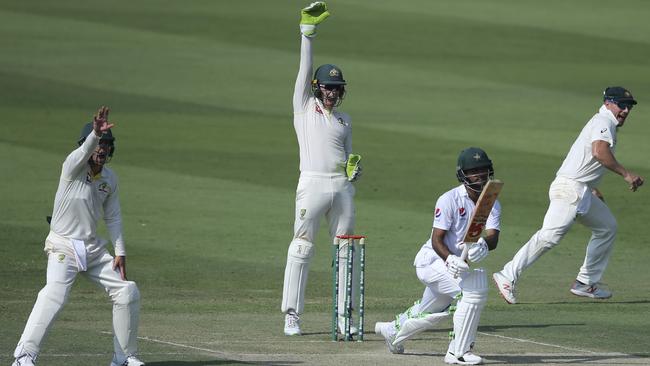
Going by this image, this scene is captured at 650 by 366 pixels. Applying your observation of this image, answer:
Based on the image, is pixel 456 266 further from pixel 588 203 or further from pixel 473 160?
pixel 588 203

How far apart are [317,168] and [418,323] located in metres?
1.94

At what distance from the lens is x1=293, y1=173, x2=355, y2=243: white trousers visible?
37.0 feet

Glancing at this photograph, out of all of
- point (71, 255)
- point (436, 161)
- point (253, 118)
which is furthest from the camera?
point (253, 118)

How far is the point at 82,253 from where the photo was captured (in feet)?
30.6

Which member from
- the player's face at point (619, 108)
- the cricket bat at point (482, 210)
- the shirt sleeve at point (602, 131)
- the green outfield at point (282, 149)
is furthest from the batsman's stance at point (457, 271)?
the player's face at point (619, 108)

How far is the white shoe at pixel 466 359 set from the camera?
9.58 meters

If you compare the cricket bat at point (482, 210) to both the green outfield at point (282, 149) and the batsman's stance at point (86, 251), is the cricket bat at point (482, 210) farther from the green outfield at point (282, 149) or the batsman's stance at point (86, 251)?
the batsman's stance at point (86, 251)

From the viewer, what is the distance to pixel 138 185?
19.5m

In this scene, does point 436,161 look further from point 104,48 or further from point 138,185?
point 104,48

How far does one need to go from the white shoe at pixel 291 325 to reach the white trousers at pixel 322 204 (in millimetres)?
655

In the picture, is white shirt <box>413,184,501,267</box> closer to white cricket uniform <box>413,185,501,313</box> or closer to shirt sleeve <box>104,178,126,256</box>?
white cricket uniform <box>413,185,501,313</box>

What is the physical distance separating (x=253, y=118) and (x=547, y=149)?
537 cm

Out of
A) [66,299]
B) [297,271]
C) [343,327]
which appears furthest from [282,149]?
[66,299]

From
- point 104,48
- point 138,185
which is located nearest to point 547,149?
point 138,185
